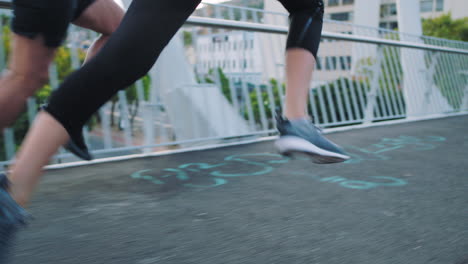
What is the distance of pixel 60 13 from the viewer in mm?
1216

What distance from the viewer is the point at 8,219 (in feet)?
3.43

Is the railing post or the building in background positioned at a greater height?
the building in background

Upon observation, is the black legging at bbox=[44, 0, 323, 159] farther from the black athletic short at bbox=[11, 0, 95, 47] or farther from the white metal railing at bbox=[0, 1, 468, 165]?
the white metal railing at bbox=[0, 1, 468, 165]

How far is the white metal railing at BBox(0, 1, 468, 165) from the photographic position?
3672 mm

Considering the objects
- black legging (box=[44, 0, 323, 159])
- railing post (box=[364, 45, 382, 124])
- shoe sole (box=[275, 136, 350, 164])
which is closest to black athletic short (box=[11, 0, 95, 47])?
black legging (box=[44, 0, 323, 159])

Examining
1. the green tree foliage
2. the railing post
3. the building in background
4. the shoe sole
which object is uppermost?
the building in background

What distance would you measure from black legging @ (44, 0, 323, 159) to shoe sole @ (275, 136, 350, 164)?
56 centimetres

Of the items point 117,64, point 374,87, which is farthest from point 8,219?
point 374,87

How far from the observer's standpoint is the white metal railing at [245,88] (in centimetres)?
367

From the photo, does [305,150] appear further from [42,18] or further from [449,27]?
[449,27]

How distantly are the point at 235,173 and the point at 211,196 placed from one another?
592mm

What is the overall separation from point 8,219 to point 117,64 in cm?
48

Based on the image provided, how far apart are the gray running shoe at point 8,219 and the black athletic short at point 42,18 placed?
→ 0.41 meters

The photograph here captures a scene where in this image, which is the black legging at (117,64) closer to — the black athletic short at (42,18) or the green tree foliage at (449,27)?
the black athletic short at (42,18)
